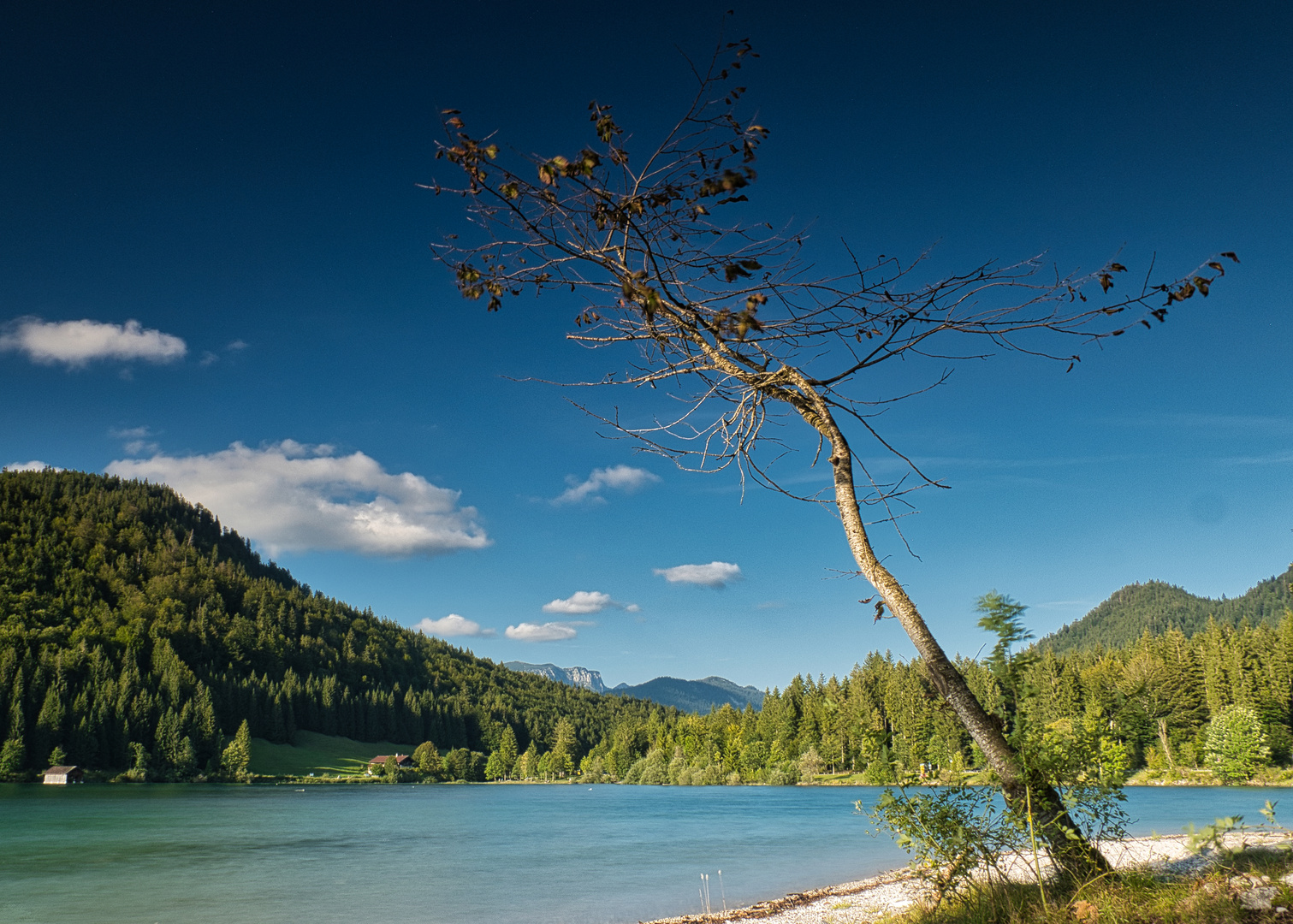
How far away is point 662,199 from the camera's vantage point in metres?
4.28

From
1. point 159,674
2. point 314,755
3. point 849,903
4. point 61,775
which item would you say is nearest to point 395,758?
point 314,755

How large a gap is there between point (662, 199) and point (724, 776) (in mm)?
114450

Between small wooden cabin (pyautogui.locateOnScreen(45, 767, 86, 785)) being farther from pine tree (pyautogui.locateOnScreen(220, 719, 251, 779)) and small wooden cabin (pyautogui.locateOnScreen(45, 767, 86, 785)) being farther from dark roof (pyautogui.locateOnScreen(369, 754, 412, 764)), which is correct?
dark roof (pyautogui.locateOnScreen(369, 754, 412, 764))

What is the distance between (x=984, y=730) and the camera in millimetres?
5996

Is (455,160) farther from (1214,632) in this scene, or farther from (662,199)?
(1214,632)

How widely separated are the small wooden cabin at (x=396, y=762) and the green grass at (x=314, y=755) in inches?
79.1

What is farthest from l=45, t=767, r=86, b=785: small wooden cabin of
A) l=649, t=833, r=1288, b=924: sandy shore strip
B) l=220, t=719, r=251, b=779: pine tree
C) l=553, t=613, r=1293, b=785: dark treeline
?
l=649, t=833, r=1288, b=924: sandy shore strip

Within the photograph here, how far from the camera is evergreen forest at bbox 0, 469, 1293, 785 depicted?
347 inches

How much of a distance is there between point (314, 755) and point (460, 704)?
5284cm

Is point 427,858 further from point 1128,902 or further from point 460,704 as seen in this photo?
point 460,704

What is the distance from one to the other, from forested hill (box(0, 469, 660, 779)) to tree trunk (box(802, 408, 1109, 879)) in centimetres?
12125

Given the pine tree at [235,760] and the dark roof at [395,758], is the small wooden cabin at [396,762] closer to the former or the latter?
the dark roof at [395,758]

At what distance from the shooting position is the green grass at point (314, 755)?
401ft

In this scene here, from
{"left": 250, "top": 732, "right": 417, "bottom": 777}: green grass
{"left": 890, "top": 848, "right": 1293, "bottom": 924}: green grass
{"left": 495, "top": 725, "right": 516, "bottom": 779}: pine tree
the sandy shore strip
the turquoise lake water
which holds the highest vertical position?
{"left": 890, "top": 848, "right": 1293, "bottom": 924}: green grass
